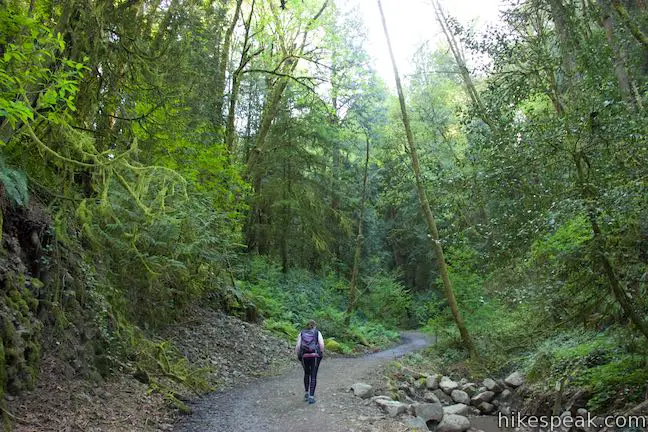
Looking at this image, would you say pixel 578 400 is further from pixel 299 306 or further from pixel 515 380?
pixel 299 306

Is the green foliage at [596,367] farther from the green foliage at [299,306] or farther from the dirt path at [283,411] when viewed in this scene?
the green foliage at [299,306]

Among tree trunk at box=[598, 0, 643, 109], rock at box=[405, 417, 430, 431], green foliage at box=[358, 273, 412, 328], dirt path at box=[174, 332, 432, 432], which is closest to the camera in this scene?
dirt path at box=[174, 332, 432, 432]

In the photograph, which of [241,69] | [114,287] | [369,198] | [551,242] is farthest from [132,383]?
[369,198]

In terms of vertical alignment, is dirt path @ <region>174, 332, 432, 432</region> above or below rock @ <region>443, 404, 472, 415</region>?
above

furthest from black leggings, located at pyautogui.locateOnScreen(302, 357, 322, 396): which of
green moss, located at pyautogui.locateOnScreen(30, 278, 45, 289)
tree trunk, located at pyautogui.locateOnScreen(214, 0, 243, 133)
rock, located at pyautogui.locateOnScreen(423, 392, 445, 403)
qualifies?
tree trunk, located at pyautogui.locateOnScreen(214, 0, 243, 133)

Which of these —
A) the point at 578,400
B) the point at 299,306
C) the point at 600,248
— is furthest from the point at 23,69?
the point at 299,306

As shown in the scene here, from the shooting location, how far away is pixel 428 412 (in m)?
8.21

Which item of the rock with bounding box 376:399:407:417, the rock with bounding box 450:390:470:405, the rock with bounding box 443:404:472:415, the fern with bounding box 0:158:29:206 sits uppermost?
the fern with bounding box 0:158:29:206

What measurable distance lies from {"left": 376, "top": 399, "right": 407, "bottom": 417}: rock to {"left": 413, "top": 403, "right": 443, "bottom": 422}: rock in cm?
34

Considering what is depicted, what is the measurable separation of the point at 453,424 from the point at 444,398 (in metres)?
2.82

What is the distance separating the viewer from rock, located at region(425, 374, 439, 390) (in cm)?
1131

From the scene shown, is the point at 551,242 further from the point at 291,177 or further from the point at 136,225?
the point at 291,177

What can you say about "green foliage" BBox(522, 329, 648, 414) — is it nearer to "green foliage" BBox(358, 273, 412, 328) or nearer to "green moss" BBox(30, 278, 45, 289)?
"green moss" BBox(30, 278, 45, 289)

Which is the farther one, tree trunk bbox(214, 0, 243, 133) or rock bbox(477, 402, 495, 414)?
tree trunk bbox(214, 0, 243, 133)
